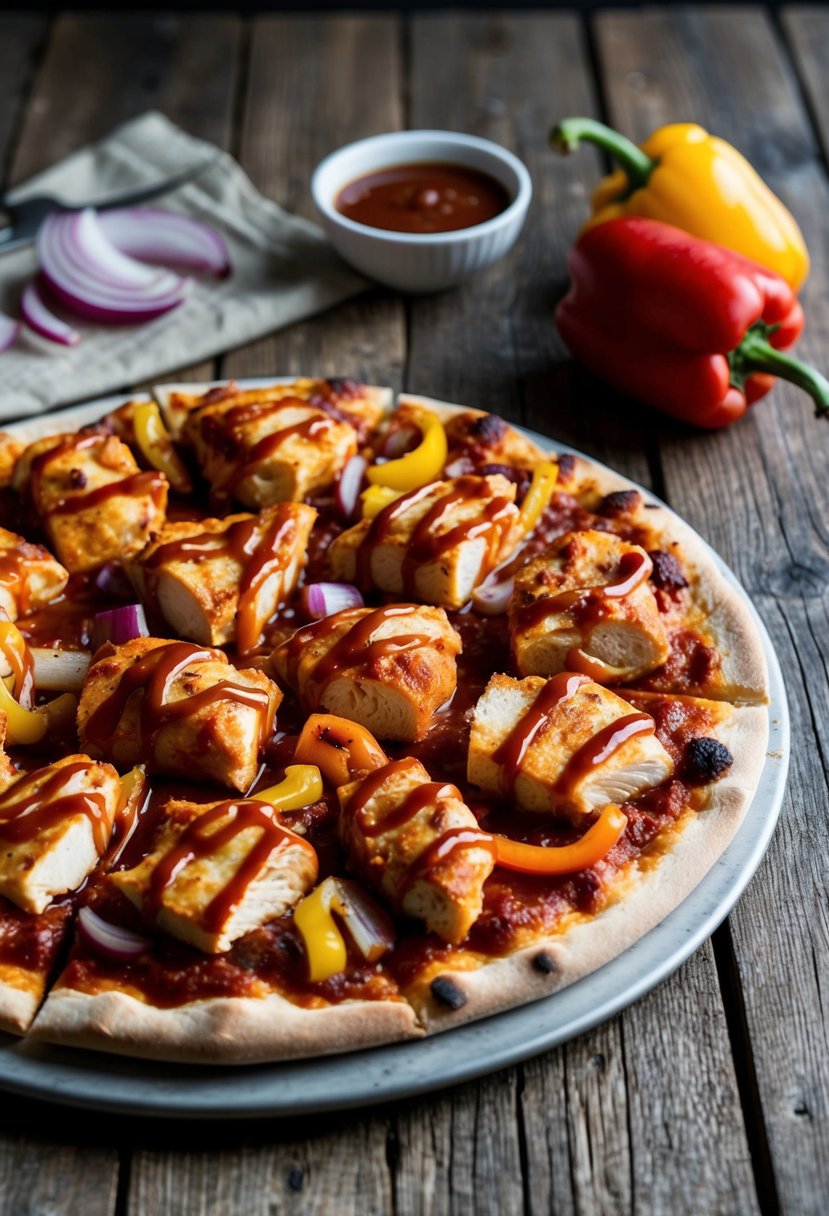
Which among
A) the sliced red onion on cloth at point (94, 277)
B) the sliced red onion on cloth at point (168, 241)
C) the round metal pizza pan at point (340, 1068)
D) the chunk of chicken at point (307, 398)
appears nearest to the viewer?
the round metal pizza pan at point (340, 1068)

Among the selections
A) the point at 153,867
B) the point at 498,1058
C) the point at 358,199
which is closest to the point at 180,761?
the point at 153,867

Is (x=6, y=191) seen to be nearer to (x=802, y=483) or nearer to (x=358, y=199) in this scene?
(x=358, y=199)

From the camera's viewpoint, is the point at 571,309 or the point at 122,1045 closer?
the point at 122,1045

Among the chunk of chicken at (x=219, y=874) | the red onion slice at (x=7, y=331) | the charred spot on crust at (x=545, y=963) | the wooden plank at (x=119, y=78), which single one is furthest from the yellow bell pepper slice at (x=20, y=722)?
the wooden plank at (x=119, y=78)

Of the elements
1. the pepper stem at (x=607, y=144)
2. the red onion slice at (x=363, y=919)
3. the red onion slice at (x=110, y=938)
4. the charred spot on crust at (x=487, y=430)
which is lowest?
the red onion slice at (x=110, y=938)

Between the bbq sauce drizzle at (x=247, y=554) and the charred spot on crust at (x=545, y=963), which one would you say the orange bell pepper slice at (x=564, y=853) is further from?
the bbq sauce drizzle at (x=247, y=554)

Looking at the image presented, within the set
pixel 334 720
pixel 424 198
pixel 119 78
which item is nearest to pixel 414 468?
pixel 334 720

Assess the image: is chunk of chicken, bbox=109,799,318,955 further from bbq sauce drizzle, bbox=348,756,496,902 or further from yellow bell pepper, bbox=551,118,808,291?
yellow bell pepper, bbox=551,118,808,291
